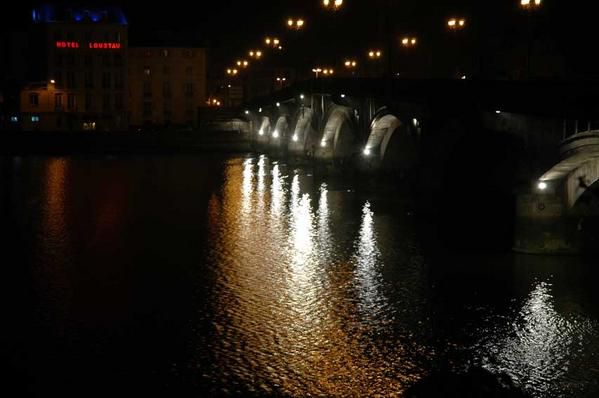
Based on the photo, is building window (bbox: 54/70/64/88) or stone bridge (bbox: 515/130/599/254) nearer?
stone bridge (bbox: 515/130/599/254)

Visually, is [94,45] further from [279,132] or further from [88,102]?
[279,132]

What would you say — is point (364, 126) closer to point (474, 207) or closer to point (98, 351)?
point (474, 207)

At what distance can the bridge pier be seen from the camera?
96.9 ft

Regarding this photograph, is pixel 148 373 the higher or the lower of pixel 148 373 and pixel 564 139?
the lower

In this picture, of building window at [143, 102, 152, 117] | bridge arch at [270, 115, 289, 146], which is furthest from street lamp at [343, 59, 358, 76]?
building window at [143, 102, 152, 117]

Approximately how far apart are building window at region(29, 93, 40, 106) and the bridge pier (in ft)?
301

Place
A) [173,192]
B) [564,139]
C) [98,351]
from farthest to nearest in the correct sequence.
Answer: [173,192], [564,139], [98,351]

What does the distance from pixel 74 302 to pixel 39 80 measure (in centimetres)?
9331

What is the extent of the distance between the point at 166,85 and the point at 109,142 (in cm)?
2361

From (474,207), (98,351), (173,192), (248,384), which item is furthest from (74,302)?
(173,192)

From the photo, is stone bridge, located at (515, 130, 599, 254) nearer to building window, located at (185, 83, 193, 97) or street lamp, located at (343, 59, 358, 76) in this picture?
street lamp, located at (343, 59, 358, 76)

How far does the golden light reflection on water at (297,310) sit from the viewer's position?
1897 cm

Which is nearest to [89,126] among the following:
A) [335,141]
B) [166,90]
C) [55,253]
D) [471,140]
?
[166,90]

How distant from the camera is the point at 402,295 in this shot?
86.6ft
